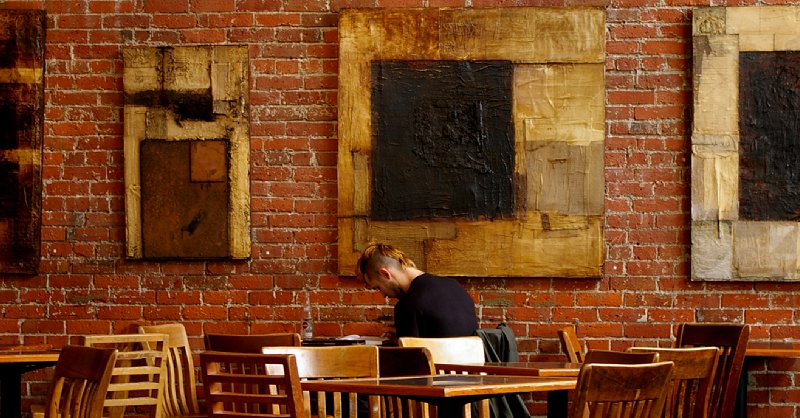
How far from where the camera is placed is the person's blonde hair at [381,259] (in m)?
5.66

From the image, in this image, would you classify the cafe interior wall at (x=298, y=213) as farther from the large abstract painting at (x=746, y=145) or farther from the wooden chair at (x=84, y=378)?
the wooden chair at (x=84, y=378)

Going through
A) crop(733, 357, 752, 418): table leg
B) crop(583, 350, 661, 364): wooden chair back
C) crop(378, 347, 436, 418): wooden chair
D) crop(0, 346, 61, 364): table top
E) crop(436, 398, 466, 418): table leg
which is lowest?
crop(733, 357, 752, 418): table leg

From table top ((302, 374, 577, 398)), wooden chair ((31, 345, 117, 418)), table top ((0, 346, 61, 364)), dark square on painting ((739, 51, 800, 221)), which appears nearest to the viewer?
wooden chair ((31, 345, 117, 418))

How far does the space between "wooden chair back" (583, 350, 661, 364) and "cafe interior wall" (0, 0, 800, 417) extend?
274 centimetres

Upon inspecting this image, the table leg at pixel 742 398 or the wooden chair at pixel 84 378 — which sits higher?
the wooden chair at pixel 84 378

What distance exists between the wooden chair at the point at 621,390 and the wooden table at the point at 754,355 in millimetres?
2371

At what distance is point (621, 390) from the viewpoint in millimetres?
3020

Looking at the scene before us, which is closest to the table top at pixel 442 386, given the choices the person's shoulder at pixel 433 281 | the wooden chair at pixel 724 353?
the wooden chair at pixel 724 353

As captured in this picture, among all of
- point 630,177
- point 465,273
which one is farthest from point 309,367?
point 630,177

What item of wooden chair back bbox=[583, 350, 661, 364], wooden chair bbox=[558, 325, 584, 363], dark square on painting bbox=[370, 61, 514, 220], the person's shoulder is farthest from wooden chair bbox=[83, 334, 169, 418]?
wooden chair back bbox=[583, 350, 661, 364]

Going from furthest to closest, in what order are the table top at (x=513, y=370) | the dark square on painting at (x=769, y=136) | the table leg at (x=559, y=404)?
the dark square on painting at (x=769, y=136) → the table top at (x=513, y=370) → the table leg at (x=559, y=404)

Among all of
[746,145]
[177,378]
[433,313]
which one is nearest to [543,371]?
[433,313]

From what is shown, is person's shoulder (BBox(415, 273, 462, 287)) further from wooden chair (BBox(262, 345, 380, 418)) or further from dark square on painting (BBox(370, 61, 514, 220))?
wooden chair (BBox(262, 345, 380, 418))

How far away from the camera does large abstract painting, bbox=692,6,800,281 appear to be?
20.0ft
